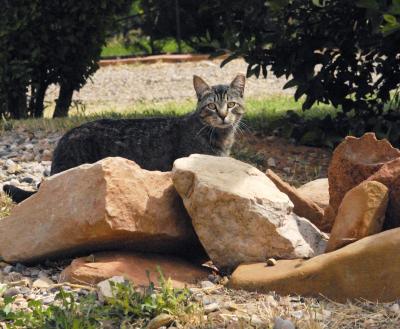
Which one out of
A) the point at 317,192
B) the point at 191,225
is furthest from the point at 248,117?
the point at 191,225

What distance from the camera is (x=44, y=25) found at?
9773mm

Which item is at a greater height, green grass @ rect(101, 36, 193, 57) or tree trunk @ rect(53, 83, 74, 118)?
tree trunk @ rect(53, 83, 74, 118)

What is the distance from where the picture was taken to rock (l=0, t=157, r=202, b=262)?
467cm

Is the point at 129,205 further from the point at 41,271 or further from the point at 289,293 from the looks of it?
the point at 289,293

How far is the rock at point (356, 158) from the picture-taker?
5.12m

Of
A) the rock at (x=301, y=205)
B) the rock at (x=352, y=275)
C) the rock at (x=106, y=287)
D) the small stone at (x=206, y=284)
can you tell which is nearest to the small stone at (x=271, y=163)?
the rock at (x=301, y=205)

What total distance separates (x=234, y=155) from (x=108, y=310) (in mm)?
3752

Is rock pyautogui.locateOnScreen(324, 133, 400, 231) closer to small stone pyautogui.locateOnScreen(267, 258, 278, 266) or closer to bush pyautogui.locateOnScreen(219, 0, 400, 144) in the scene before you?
small stone pyautogui.locateOnScreen(267, 258, 278, 266)

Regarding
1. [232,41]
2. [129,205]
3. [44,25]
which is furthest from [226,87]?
[44,25]

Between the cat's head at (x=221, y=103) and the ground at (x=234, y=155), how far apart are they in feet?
3.30

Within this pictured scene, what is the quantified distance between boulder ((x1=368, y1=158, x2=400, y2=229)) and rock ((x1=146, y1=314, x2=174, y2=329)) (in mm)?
1443

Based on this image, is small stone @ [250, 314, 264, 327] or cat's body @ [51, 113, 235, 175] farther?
cat's body @ [51, 113, 235, 175]

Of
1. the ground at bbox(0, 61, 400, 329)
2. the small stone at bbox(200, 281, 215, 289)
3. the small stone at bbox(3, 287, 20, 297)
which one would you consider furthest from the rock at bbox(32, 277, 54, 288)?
the small stone at bbox(200, 281, 215, 289)

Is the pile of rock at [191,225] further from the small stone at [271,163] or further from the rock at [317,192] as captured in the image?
the small stone at [271,163]
